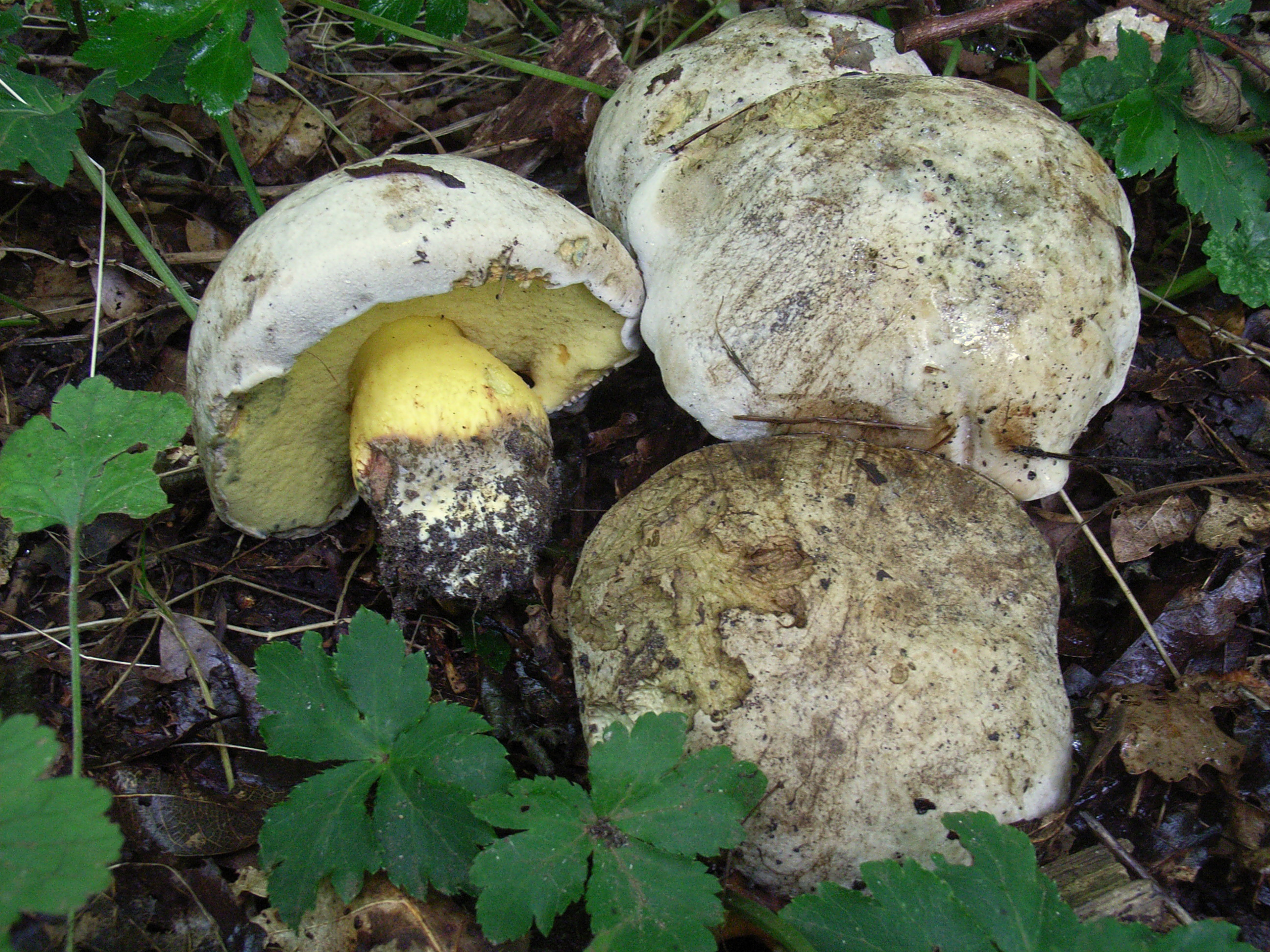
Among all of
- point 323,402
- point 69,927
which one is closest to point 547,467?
point 323,402

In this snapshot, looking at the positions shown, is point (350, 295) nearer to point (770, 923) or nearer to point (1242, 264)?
point (770, 923)

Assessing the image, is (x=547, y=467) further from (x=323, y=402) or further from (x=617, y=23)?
(x=617, y=23)

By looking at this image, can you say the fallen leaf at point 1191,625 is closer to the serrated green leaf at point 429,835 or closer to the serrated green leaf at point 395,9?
the serrated green leaf at point 429,835

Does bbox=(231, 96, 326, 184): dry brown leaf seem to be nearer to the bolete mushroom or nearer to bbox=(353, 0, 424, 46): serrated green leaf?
bbox=(353, 0, 424, 46): serrated green leaf

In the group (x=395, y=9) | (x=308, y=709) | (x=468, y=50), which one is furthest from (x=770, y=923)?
(x=468, y=50)

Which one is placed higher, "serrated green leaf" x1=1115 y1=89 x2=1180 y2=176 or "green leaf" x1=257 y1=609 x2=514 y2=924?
"serrated green leaf" x1=1115 y1=89 x2=1180 y2=176

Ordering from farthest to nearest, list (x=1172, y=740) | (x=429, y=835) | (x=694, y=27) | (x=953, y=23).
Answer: (x=694, y=27) < (x=953, y=23) < (x=1172, y=740) < (x=429, y=835)

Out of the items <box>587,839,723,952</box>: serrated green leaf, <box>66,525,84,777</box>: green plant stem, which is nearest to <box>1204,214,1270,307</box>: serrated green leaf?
<box>587,839,723,952</box>: serrated green leaf

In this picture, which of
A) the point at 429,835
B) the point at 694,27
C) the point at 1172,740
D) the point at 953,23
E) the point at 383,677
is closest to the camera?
the point at 429,835
